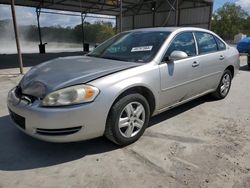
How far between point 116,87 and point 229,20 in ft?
231

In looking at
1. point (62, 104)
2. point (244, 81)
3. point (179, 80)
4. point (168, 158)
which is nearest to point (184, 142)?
point (168, 158)

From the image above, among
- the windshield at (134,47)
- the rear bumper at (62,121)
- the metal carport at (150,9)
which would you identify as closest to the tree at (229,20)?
the metal carport at (150,9)

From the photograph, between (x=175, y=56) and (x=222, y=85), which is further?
(x=222, y=85)

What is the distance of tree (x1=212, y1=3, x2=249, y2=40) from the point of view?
6344 cm

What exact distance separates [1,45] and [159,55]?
95.2ft

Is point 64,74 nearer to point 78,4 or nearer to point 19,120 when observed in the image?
point 19,120

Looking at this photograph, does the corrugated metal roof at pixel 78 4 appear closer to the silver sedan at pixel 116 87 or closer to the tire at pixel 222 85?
the tire at pixel 222 85

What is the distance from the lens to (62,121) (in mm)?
2439

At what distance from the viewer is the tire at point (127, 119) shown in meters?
2.74

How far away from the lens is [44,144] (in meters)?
3.04

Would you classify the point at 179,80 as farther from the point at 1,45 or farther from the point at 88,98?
the point at 1,45

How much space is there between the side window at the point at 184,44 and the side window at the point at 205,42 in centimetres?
20

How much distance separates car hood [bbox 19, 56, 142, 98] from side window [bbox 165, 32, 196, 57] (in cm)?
75

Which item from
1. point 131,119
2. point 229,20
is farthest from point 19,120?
point 229,20
